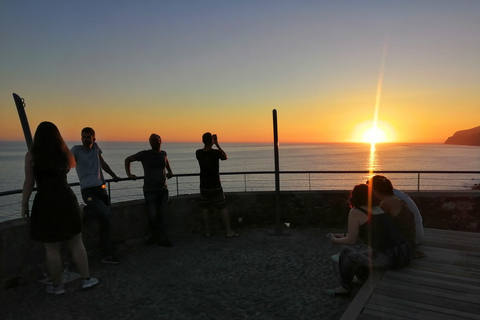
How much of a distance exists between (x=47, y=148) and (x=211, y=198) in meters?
3.12

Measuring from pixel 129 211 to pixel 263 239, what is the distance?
8.05ft

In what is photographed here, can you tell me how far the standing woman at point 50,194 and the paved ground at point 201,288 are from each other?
1.76 ft

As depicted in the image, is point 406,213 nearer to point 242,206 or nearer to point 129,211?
point 242,206

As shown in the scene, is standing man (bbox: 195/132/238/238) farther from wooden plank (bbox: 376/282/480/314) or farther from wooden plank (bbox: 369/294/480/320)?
wooden plank (bbox: 369/294/480/320)

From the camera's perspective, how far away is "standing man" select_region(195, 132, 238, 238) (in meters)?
6.03

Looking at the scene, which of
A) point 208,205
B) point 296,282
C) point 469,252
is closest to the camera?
point 469,252

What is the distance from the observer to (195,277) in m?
4.39

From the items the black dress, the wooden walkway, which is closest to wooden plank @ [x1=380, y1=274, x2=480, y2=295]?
the wooden walkway

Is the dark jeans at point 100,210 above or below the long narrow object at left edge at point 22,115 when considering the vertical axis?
below

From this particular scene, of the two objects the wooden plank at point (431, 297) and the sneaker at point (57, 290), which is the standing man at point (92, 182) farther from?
the wooden plank at point (431, 297)

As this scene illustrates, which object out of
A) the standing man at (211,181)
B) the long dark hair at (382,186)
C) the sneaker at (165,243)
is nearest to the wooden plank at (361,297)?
the long dark hair at (382,186)

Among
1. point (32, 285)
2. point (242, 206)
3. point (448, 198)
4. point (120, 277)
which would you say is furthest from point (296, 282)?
point (448, 198)

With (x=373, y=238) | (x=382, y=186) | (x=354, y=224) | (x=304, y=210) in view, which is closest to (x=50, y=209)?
(x=354, y=224)

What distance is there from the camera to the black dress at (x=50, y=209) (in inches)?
→ 144
